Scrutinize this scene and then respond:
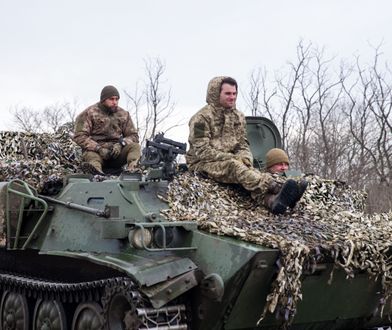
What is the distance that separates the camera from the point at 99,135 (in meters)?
9.12

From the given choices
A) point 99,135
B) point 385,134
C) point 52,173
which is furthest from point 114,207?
point 385,134

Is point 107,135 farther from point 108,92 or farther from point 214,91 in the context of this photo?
point 214,91

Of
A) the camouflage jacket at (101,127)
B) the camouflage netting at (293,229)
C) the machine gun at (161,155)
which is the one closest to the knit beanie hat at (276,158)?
the camouflage netting at (293,229)

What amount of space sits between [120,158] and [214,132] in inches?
67.7

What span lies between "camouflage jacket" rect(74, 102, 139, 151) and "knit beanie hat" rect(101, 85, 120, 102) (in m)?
0.16

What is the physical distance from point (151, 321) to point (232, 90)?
3.03 meters

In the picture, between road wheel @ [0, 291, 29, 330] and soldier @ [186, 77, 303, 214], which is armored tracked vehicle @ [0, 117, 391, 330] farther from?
soldier @ [186, 77, 303, 214]

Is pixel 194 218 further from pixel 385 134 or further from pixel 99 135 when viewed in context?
pixel 385 134

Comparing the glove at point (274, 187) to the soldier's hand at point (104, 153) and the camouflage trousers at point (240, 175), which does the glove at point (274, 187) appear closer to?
the camouflage trousers at point (240, 175)

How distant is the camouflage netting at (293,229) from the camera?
5.71m

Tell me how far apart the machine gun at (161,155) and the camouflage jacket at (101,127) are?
2.03 meters

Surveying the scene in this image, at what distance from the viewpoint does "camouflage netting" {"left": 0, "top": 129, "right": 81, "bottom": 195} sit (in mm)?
8273

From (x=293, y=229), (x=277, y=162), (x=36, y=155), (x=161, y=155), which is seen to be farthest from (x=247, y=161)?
(x=36, y=155)

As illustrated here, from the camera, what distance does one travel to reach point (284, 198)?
6.80 meters
